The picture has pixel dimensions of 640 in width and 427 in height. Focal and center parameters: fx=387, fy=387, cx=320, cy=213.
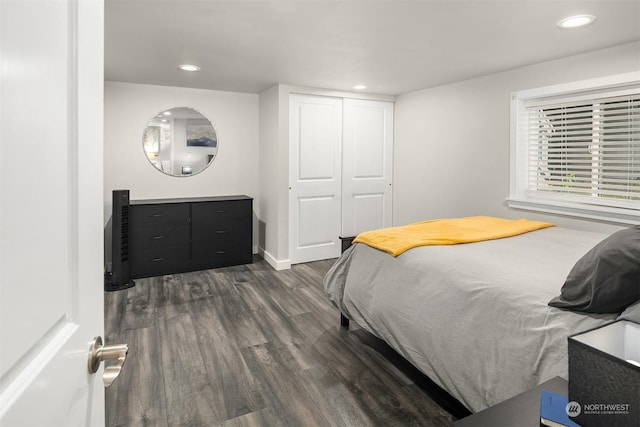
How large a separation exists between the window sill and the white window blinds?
0.26 feet

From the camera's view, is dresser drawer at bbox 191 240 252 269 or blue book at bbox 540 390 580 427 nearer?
blue book at bbox 540 390 580 427

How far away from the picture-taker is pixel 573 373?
3.02ft

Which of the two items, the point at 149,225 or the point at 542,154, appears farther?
the point at 149,225

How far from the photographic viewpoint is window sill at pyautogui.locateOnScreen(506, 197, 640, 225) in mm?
3031

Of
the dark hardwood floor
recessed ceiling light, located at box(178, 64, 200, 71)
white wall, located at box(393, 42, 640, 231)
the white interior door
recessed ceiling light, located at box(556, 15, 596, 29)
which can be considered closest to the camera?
the white interior door

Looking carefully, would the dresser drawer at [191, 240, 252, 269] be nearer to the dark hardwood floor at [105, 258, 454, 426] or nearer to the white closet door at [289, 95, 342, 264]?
the white closet door at [289, 95, 342, 264]

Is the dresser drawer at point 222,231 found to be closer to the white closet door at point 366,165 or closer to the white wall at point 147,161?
the white wall at point 147,161

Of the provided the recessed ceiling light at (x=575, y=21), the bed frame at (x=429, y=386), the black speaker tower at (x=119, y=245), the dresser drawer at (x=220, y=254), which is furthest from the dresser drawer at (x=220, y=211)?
the recessed ceiling light at (x=575, y=21)

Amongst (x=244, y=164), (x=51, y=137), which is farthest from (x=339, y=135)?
(x=51, y=137)

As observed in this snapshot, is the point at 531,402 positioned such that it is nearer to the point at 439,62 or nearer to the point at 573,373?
the point at 573,373

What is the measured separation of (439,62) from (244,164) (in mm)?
2851

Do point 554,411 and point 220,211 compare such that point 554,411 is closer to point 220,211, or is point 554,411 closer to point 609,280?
point 609,280

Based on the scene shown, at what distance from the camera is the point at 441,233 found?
109 inches

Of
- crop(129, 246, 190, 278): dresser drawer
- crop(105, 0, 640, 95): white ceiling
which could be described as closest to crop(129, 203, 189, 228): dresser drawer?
crop(129, 246, 190, 278): dresser drawer
